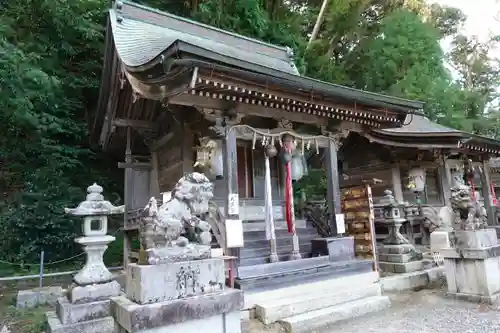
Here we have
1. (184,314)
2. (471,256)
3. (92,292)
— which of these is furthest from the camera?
(471,256)

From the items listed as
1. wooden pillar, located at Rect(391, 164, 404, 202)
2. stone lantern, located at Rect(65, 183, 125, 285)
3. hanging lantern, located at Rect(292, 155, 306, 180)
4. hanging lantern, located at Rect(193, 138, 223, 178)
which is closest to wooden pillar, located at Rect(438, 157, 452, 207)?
wooden pillar, located at Rect(391, 164, 404, 202)

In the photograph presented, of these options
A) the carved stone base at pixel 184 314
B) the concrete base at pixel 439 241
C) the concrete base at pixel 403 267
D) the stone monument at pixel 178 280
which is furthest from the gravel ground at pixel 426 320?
the concrete base at pixel 439 241

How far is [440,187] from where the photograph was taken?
11.7 metres

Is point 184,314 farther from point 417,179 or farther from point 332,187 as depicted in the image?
point 417,179

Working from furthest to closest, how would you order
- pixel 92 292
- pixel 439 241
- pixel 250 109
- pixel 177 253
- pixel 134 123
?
pixel 439 241, pixel 134 123, pixel 250 109, pixel 92 292, pixel 177 253

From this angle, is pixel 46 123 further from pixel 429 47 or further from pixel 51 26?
pixel 429 47

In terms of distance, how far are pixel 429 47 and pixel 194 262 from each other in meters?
16.7

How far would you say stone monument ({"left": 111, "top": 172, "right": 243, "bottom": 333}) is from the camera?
295 cm

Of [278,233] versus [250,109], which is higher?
[250,109]

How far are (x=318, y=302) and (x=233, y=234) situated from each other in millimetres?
1807

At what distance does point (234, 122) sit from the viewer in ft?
21.3

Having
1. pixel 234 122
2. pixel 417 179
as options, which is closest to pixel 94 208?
pixel 234 122

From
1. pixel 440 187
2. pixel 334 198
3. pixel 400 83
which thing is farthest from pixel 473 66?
pixel 334 198

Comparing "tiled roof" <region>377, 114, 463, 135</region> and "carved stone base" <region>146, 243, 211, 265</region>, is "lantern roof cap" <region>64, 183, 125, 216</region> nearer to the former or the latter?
"carved stone base" <region>146, 243, 211, 265</region>
